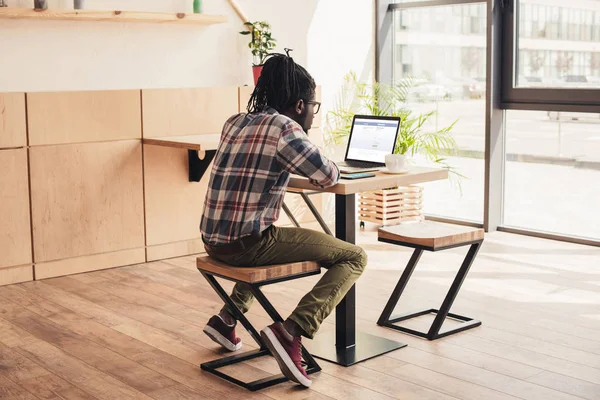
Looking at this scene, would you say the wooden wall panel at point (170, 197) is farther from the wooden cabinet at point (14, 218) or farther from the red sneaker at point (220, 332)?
the red sneaker at point (220, 332)

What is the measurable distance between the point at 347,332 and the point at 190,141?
197 centimetres

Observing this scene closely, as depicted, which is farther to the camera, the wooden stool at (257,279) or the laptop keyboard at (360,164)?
the laptop keyboard at (360,164)

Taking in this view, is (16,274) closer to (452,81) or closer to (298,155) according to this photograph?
(298,155)

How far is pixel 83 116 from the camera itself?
4977 millimetres

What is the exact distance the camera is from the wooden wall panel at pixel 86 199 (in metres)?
4.87

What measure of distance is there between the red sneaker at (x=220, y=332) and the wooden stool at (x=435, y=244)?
0.76m

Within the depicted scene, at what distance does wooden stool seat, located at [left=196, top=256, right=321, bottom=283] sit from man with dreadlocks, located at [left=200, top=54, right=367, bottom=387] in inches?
1.1

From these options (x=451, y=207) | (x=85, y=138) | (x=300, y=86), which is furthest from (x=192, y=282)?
(x=451, y=207)

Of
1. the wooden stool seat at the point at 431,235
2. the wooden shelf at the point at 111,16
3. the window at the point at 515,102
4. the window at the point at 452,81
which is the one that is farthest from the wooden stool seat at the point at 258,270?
the window at the point at 452,81

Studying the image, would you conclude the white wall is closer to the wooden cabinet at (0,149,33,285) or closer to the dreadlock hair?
the wooden cabinet at (0,149,33,285)

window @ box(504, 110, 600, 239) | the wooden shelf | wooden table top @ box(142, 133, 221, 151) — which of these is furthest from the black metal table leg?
window @ box(504, 110, 600, 239)

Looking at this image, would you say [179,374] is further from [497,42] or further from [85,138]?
[497,42]

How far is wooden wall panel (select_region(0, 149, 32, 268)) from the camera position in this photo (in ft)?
15.5

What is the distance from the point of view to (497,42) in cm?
589
